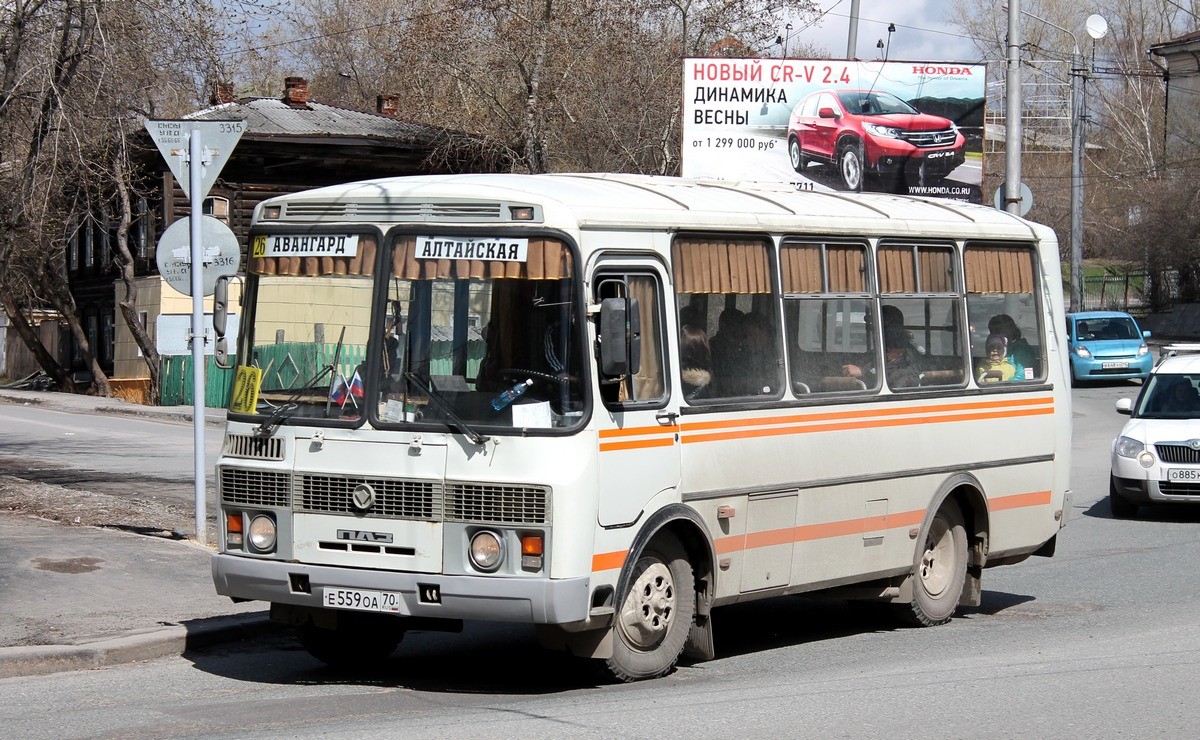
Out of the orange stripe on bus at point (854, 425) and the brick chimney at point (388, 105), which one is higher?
the brick chimney at point (388, 105)

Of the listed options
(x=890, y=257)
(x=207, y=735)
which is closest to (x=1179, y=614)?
(x=890, y=257)

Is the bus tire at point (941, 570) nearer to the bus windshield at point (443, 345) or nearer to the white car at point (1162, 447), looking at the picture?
the bus windshield at point (443, 345)

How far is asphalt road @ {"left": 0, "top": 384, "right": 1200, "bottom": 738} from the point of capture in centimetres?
689

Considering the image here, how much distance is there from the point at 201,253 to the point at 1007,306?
21.1 ft

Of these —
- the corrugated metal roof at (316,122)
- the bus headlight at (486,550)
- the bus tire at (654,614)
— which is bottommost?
the bus tire at (654,614)

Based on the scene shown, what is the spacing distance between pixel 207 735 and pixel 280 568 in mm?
1243

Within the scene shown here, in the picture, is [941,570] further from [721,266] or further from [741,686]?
[721,266]

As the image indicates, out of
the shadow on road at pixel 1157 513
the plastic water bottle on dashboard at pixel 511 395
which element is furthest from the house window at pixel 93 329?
the plastic water bottle on dashboard at pixel 511 395

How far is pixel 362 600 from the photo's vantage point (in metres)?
7.52

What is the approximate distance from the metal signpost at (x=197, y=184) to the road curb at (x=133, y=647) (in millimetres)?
3462

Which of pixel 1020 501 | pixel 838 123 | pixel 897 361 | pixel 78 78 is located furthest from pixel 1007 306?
pixel 838 123

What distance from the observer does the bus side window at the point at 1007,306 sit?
1069cm

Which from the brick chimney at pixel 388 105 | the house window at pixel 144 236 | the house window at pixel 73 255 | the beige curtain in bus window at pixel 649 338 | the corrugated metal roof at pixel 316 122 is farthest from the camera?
the house window at pixel 73 255

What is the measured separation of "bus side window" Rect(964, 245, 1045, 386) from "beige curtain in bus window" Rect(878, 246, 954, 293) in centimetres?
30
